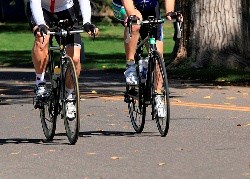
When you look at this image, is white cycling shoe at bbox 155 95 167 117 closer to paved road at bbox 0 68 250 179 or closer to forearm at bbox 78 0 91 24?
paved road at bbox 0 68 250 179

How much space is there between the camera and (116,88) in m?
19.0

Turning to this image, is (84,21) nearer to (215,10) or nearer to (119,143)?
(119,143)

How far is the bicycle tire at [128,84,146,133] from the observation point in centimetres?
1165

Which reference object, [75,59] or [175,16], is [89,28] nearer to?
[75,59]

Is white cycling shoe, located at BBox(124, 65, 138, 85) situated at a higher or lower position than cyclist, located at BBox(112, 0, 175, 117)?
lower

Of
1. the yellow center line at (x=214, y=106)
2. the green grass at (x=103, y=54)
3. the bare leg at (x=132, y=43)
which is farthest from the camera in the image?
the green grass at (x=103, y=54)

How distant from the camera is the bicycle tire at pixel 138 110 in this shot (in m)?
11.6

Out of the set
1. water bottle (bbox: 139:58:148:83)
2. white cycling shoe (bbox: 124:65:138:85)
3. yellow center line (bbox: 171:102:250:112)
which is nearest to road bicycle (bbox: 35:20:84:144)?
white cycling shoe (bbox: 124:65:138:85)

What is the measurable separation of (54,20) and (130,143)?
53.9 inches

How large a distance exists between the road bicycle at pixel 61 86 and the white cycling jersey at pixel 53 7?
0.15 metres

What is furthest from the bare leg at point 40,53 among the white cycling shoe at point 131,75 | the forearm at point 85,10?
the white cycling shoe at point 131,75

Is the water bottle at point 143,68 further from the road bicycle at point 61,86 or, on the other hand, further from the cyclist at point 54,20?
the road bicycle at point 61,86

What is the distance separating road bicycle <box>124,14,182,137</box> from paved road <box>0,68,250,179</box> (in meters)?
0.19

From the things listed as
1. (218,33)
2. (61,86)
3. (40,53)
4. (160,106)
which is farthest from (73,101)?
(218,33)
